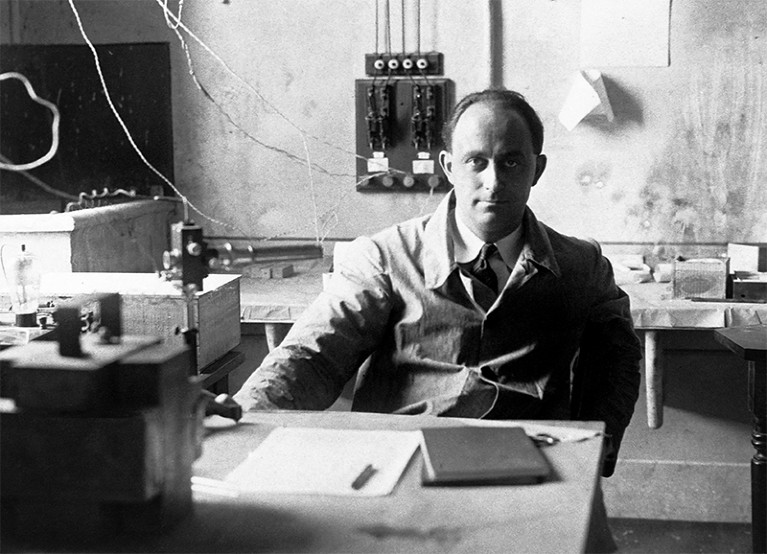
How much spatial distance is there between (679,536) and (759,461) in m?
0.85

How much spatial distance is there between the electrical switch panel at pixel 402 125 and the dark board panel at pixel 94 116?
92cm

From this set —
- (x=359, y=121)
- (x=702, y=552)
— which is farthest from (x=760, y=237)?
(x=359, y=121)

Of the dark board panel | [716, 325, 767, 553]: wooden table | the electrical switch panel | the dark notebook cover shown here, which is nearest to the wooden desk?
[716, 325, 767, 553]: wooden table

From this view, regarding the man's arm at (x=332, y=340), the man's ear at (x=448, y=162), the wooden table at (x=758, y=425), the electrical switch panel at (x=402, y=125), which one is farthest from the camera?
the electrical switch panel at (x=402, y=125)

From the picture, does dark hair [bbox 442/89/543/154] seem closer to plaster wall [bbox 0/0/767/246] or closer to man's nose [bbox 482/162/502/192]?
man's nose [bbox 482/162/502/192]

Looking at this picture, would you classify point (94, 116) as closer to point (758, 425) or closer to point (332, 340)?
point (332, 340)

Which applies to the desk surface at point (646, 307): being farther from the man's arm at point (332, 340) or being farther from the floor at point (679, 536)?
the man's arm at point (332, 340)

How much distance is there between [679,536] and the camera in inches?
147

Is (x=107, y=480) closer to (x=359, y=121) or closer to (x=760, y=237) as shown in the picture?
(x=359, y=121)

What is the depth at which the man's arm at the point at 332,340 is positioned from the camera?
2.13m

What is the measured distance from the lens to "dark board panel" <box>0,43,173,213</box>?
177 inches

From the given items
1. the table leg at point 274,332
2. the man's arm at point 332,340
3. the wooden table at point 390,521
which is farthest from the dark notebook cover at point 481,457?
the table leg at point 274,332

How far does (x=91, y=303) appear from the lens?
8.60ft

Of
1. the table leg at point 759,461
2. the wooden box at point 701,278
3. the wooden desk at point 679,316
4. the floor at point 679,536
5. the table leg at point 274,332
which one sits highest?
the wooden box at point 701,278
